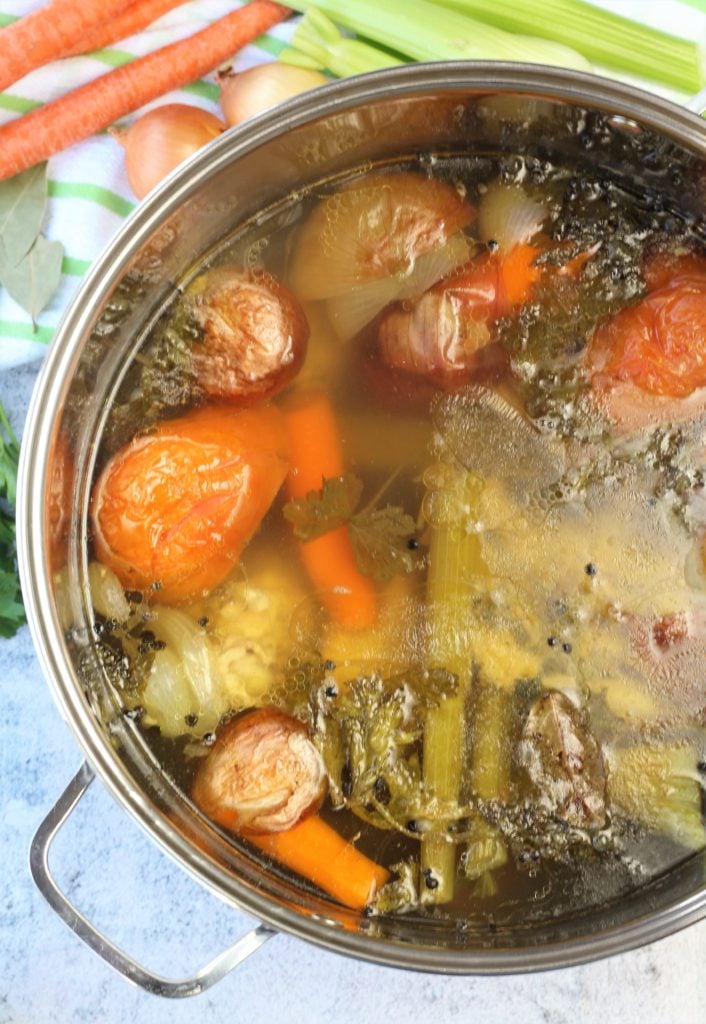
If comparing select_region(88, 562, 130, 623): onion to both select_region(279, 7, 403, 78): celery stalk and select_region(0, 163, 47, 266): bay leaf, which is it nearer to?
select_region(0, 163, 47, 266): bay leaf

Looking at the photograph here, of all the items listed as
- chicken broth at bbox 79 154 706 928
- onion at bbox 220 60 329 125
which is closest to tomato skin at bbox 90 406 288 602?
chicken broth at bbox 79 154 706 928

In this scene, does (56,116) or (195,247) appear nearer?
(195,247)

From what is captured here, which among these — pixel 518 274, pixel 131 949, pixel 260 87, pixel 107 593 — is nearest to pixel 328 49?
pixel 260 87

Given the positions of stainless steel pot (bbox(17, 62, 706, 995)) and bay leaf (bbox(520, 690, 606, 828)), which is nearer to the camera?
stainless steel pot (bbox(17, 62, 706, 995))

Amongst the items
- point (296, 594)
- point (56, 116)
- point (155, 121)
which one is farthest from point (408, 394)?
point (56, 116)

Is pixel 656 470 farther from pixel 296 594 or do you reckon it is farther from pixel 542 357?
pixel 296 594

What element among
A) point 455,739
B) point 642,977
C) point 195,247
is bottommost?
point 642,977
